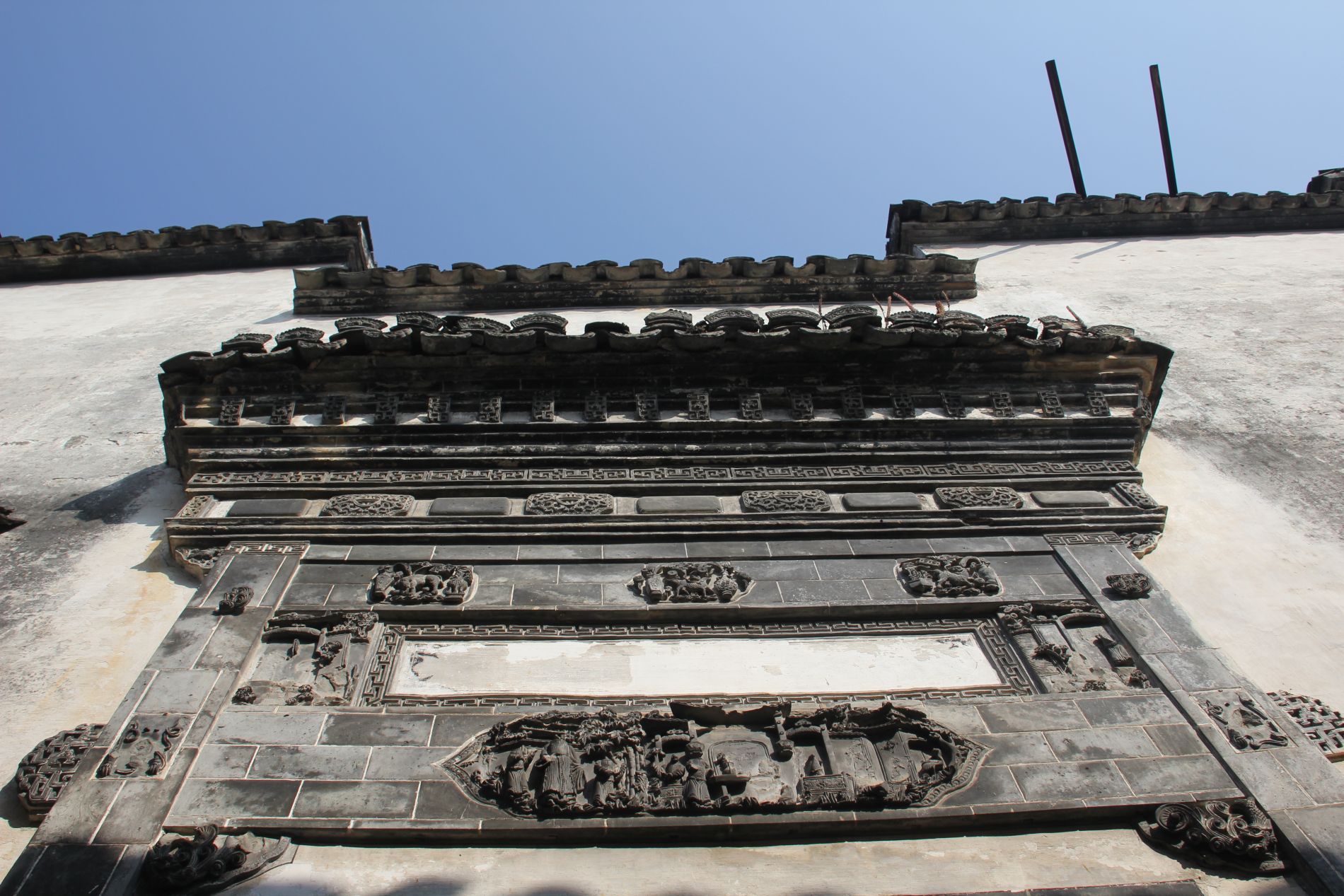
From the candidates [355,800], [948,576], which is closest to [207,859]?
[355,800]

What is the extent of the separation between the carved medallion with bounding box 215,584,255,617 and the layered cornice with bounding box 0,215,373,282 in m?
8.94

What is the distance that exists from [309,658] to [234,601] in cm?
62

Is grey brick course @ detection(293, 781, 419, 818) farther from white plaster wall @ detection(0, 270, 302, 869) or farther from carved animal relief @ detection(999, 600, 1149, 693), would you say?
carved animal relief @ detection(999, 600, 1149, 693)

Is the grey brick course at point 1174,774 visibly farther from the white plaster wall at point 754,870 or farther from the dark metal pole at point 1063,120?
the dark metal pole at point 1063,120

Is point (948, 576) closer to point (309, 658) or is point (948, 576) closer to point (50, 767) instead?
point (309, 658)

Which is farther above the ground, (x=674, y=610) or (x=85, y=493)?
(x=85, y=493)

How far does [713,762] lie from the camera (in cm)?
470

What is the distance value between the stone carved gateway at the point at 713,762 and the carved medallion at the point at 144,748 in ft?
4.00

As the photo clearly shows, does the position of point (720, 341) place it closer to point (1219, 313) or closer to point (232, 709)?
point (232, 709)

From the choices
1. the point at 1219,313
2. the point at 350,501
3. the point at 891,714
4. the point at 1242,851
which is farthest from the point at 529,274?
the point at 1242,851

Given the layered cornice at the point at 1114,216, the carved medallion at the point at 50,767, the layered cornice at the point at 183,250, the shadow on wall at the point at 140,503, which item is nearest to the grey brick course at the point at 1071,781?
the carved medallion at the point at 50,767

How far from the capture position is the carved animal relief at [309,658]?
509 centimetres

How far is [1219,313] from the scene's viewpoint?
1098 cm


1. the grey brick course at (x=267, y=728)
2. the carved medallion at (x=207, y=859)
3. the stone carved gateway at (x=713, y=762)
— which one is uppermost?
the grey brick course at (x=267, y=728)
